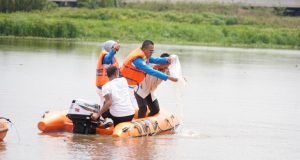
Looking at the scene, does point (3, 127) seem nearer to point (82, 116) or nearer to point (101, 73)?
point (82, 116)

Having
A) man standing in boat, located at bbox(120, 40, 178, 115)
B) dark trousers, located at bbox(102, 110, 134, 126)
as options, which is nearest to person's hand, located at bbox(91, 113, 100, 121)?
dark trousers, located at bbox(102, 110, 134, 126)

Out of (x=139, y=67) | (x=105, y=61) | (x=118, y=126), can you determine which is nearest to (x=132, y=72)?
(x=139, y=67)

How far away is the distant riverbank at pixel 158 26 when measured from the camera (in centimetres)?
4978

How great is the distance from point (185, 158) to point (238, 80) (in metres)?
15.2

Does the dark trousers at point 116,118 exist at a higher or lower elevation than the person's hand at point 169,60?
lower

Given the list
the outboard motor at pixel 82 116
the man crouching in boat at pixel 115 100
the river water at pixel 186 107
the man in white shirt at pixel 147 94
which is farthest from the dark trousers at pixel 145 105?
the outboard motor at pixel 82 116

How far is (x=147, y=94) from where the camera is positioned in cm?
1600

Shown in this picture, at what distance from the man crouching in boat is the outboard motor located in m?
0.16

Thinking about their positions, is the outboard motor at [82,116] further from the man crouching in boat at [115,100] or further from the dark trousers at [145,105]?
the dark trousers at [145,105]

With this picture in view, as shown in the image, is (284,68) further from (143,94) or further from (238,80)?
(143,94)

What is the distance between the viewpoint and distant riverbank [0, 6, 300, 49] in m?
49.8

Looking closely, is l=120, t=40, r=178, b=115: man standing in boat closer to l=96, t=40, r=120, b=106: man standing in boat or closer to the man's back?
l=96, t=40, r=120, b=106: man standing in boat

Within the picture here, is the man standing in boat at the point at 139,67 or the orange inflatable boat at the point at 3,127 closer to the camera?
the orange inflatable boat at the point at 3,127

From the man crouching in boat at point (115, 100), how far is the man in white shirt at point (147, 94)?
3.56 ft
